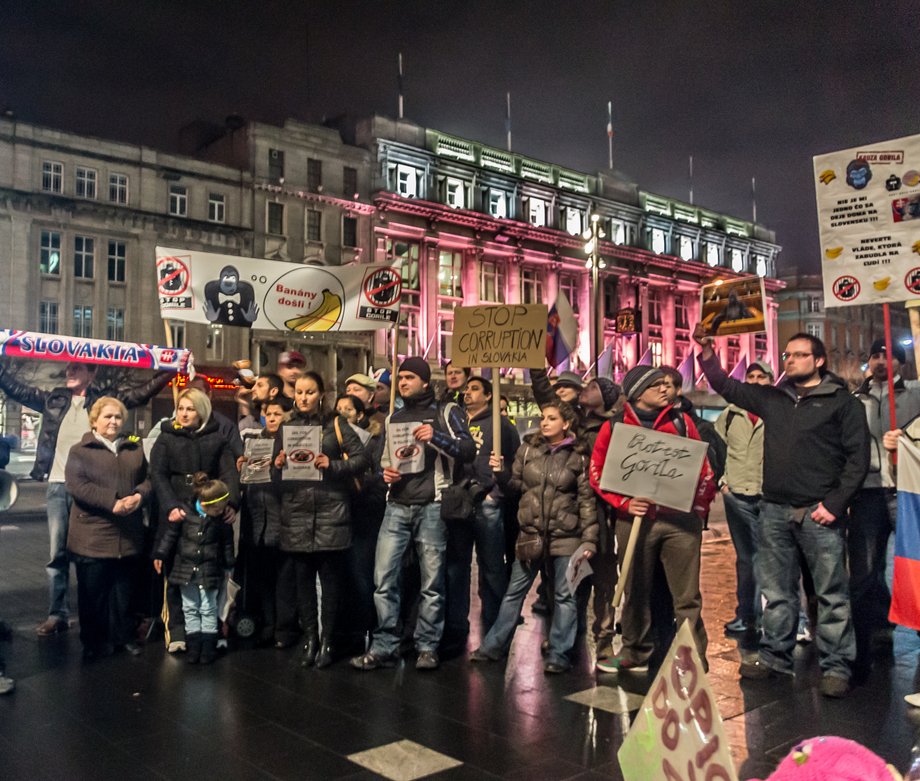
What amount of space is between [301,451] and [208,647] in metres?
1.65

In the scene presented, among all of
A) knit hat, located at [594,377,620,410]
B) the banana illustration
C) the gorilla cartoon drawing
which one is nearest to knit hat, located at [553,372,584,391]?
knit hat, located at [594,377,620,410]

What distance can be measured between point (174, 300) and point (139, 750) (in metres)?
4.79

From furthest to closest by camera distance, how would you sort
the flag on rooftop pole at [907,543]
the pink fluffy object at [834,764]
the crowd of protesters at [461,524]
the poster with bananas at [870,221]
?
the crowd of protesters at [461,524] → the poster with bananas at [870,221] → the flag on rooftop pole at [907,543] → the pink fluffy object at [834,764]

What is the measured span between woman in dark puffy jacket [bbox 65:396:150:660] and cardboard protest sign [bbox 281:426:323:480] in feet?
3.94

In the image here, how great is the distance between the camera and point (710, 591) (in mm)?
9609

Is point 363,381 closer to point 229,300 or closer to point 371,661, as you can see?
point 229,300

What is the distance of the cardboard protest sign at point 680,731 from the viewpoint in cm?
226

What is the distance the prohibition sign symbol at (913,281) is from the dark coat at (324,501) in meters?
4.01

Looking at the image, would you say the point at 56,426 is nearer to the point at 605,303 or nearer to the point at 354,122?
the point at 354,122

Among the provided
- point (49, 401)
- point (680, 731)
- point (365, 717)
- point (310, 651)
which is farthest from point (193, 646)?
point (680, 731)

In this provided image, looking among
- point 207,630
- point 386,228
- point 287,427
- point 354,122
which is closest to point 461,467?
point 287,427

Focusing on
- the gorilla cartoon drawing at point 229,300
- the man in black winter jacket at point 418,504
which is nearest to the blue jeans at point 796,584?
the man in black winter jacket at point 418,504

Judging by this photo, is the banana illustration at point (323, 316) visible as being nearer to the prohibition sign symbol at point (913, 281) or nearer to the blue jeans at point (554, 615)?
the blue jeans at point (554, 615)

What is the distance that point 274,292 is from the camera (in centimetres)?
873
